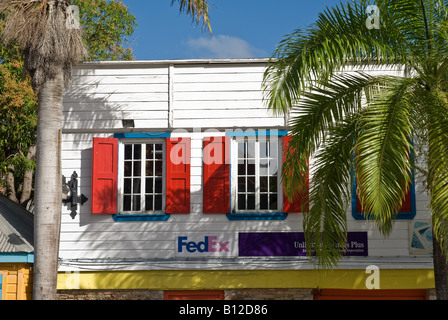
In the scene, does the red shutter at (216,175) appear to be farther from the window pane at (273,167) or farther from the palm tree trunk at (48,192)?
the palm tree trunk at (48,192)

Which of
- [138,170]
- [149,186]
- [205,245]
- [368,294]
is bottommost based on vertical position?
[368,294]

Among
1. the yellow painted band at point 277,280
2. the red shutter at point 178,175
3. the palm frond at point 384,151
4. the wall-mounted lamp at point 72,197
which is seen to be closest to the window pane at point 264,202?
the yellow painted band at point 277,280

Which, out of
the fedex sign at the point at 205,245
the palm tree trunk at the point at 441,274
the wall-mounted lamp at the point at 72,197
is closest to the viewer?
the palm tree trunk at the point at 441,274

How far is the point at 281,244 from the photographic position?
11.4 m

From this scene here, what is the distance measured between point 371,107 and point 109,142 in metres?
5.90

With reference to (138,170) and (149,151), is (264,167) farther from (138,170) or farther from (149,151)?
(138,170)

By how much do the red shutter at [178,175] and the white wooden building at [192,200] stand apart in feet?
0.07

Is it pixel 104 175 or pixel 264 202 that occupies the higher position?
pixel 104 175

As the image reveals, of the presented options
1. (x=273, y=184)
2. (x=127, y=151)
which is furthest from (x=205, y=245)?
(x=127, y=151)

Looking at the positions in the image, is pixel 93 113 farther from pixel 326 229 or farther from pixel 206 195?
pixel 326 229

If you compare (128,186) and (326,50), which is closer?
(326,50)

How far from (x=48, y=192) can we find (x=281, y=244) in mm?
4624

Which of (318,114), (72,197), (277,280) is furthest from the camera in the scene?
(72,197)

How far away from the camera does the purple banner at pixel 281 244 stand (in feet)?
37.3
